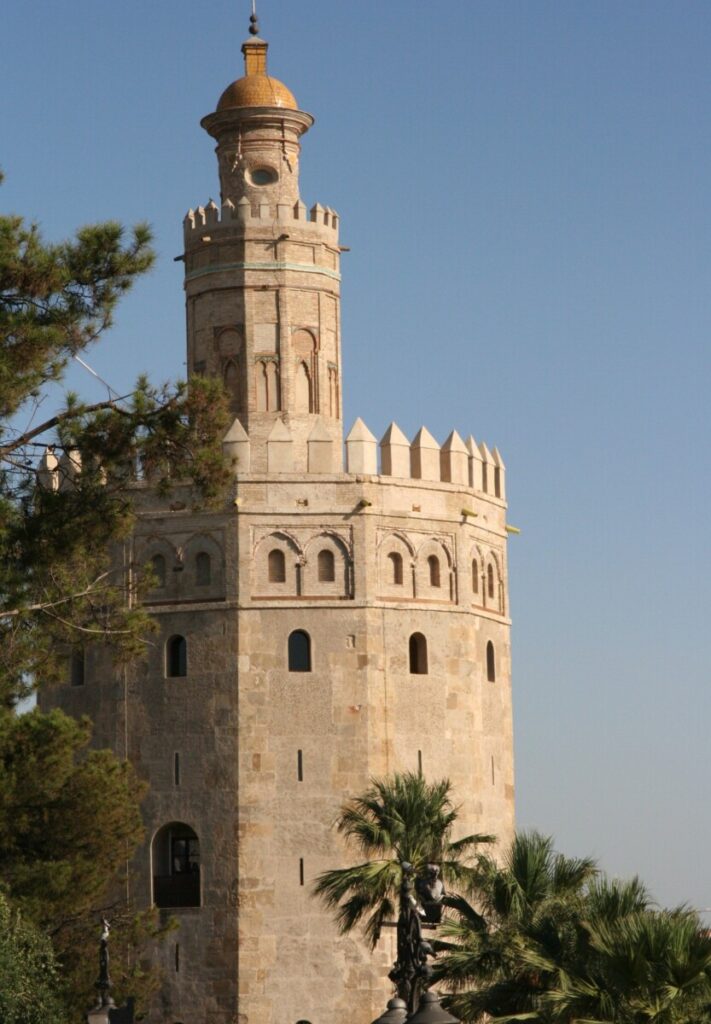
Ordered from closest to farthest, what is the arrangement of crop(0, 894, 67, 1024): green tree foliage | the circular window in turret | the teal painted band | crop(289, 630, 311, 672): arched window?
crop(0, 894, 67, 1024): green tree foliage, crop(289, 630, 311, 672): arched window, the teal painted band, the circular window in turret

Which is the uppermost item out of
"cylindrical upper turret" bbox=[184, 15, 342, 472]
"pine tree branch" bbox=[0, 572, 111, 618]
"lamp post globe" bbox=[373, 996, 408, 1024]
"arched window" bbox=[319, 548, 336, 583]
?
"cylindrical upper turret" bbox=[184, 15, 342, 472]

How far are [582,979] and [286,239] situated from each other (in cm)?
2054

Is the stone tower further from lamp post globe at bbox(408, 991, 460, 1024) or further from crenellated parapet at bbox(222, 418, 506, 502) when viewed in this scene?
lamp post globe at bbox(408, 991, 460, 1024)

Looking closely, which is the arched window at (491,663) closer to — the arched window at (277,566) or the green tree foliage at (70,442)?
the arched window at (277,566)

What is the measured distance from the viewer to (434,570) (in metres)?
40.2

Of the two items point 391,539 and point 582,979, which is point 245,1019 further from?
point 582,979

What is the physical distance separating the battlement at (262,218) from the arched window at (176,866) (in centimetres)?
1075

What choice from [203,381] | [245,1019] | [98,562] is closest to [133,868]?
[245,1019]

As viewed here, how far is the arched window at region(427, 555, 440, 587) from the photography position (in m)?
40.1

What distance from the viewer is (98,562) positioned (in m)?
27.0

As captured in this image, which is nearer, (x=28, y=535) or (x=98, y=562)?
(x=28, y=535)

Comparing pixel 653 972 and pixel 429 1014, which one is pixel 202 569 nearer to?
pixel 653 972

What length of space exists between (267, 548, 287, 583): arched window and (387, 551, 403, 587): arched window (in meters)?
1.90

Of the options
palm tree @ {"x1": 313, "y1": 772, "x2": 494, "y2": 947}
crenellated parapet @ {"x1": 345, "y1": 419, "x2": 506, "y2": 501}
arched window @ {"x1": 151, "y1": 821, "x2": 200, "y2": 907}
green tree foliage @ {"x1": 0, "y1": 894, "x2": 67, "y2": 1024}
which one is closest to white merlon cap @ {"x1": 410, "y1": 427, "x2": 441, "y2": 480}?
crenellated parapet @ {"x1": 345, "y1": 419, "x2": 506, "y2": 501}
